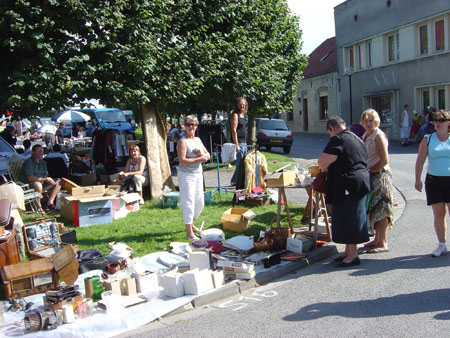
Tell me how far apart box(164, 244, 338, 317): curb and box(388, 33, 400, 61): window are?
2328 cm

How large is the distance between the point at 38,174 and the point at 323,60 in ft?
104

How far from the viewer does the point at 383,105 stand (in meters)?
29.4

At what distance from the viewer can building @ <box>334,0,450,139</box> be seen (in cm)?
2402

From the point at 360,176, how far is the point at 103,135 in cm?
952

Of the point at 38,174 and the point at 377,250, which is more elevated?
the point at 38,174

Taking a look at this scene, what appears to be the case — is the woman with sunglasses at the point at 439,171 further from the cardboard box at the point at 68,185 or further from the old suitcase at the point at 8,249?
the cardboard box at the point at 68,185

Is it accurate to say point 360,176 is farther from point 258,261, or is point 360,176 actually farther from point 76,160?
point 76,160

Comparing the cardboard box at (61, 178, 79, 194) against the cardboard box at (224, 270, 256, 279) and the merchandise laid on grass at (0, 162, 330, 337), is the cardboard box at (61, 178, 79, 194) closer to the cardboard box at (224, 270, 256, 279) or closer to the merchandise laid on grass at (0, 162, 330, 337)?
the merchandise laid on grass at (0, 162, 330, 337)

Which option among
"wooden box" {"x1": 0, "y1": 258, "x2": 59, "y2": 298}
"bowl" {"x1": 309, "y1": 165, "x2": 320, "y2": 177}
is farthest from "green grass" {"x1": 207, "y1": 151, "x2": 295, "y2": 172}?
"wooden box" {"x1": 0, "y1": 258, "x2": 59, "y2": 298}

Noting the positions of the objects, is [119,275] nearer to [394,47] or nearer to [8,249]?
[8,249]

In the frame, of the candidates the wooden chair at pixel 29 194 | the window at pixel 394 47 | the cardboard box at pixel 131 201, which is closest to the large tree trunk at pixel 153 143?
the cardboard box at pixel 131 201

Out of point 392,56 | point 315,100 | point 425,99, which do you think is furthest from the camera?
point 315,100

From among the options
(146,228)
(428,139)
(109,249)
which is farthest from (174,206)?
(428,139)

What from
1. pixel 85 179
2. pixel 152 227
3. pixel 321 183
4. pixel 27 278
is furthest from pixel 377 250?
pixel 85 179
